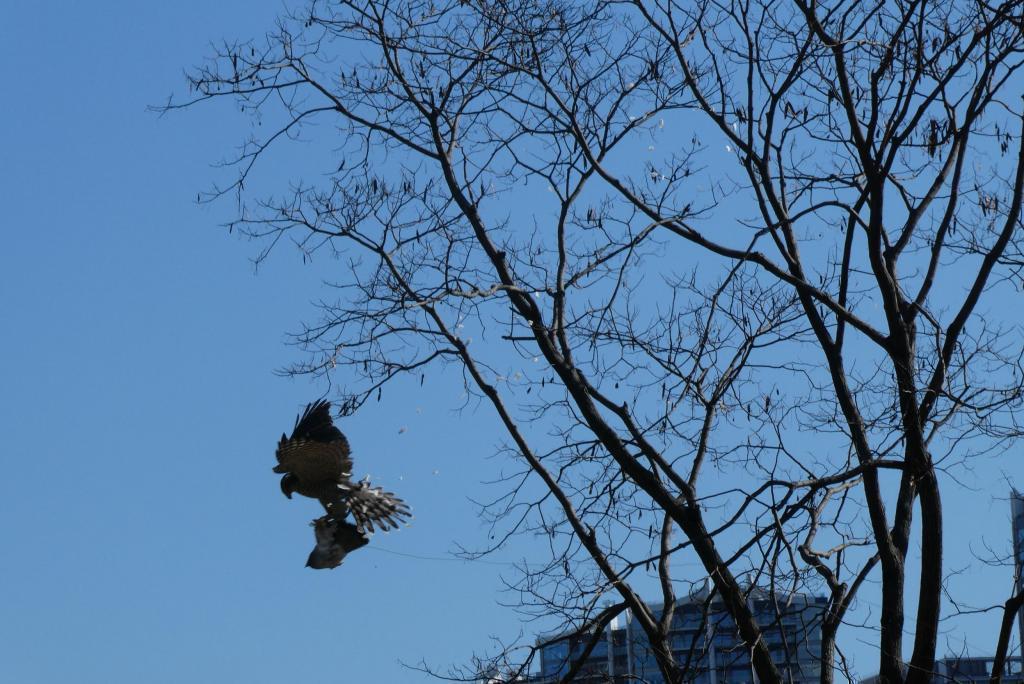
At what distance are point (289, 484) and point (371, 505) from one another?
1.41ft

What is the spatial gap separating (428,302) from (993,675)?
4.00 meters

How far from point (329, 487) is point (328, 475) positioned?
7 cm

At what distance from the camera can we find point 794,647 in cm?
844

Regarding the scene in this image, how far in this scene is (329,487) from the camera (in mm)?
6941

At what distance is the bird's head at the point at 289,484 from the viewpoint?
270 inches

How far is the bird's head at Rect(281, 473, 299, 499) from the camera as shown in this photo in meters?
6.86

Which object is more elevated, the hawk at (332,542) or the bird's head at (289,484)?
the bird's head at (289,484)

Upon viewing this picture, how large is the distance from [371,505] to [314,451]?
1.61 feet

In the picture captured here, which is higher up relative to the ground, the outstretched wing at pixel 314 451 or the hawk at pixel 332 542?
the outstretched wing at pixel 314 451

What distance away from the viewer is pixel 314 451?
→ 6.76 m

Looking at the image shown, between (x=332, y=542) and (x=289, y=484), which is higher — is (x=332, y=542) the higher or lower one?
the lower one

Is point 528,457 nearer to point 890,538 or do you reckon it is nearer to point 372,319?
point 372,319

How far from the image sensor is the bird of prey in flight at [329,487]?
677 centimetres

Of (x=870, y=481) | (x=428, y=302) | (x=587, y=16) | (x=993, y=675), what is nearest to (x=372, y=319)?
(x=428, y=302)
